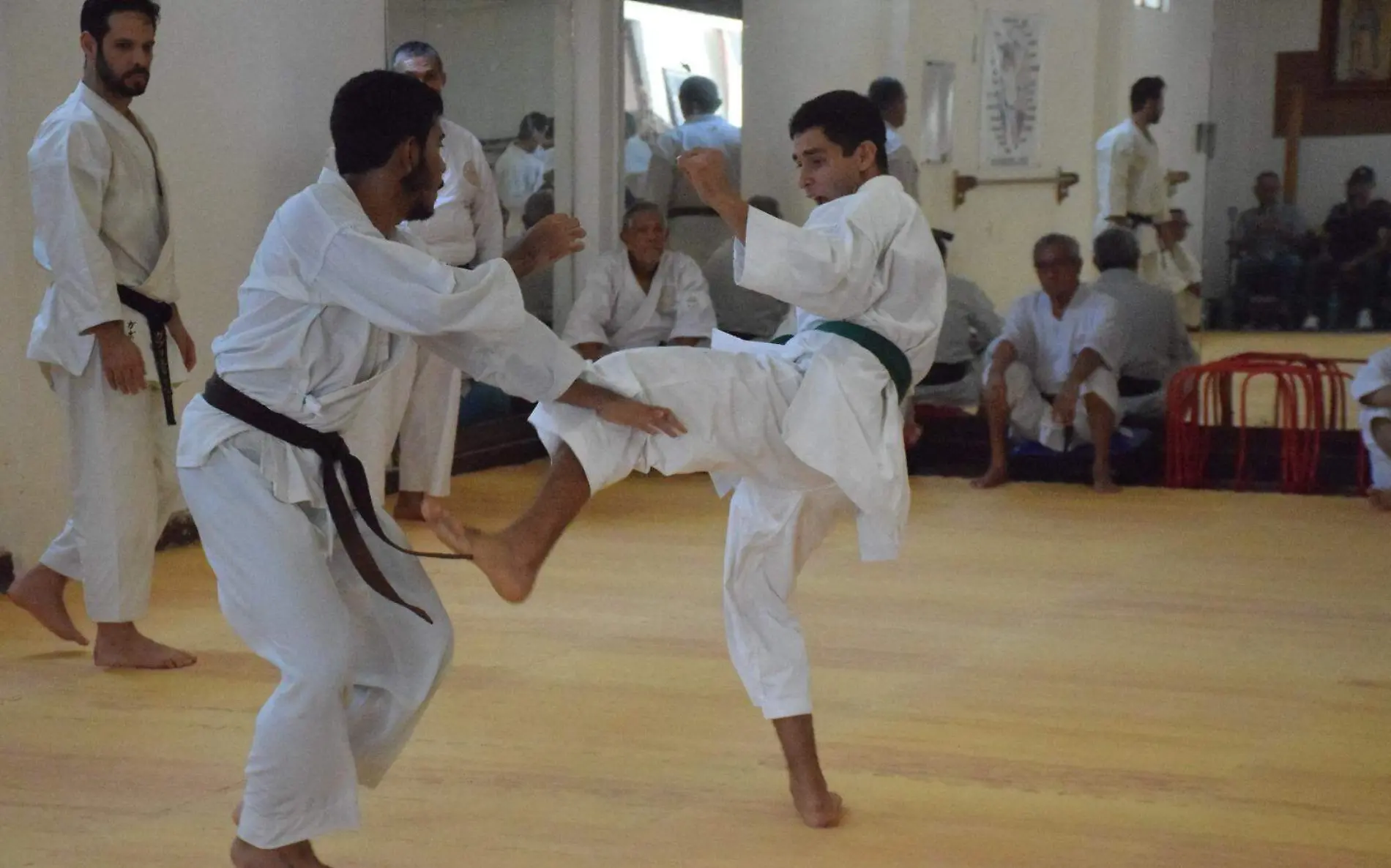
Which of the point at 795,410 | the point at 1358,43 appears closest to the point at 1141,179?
the point at 1358,43

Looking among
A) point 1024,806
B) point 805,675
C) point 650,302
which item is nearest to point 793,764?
point 805,675

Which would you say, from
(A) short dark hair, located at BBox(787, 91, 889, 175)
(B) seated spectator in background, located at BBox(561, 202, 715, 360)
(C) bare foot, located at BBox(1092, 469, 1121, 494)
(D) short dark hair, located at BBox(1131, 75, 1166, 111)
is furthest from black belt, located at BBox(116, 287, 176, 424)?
(D) short dark hair, located at BBox(1131, 75, 1166, 111)

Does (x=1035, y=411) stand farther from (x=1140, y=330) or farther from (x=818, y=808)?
(x=818, y=808)

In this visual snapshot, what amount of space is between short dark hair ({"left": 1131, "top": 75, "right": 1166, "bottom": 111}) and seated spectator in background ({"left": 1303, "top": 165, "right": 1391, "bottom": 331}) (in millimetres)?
847

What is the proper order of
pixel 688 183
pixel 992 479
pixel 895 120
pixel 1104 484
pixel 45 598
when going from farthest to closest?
pixel 688 183, pixel 895 120, pixel 992 479, pixel 1104 484, pixel 45 598

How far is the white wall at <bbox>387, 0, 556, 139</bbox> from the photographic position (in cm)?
644

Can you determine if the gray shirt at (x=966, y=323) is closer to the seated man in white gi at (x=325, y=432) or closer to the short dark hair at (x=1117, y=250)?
the short dark hair at (x=1117, y=250)

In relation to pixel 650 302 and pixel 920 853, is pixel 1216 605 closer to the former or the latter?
pixel 920 853

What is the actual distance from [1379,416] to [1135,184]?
1.45 m

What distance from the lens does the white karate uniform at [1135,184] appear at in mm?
6711

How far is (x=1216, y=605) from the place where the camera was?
4.41m

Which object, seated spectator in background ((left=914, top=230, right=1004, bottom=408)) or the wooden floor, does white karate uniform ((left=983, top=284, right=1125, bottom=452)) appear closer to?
seated spectator in background ((left=914, top=230, right=1004, bottom=408))

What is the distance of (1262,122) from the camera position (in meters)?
6.30

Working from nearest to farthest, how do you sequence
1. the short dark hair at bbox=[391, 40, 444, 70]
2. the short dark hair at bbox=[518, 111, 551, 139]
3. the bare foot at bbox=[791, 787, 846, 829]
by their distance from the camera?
the bare foot at bbox=[791, 787, 846, 829] < the short dark hair at bbox=[391, 40, 444, 70] < the short dark hair at bbox=[518, 111, 551, 139]
